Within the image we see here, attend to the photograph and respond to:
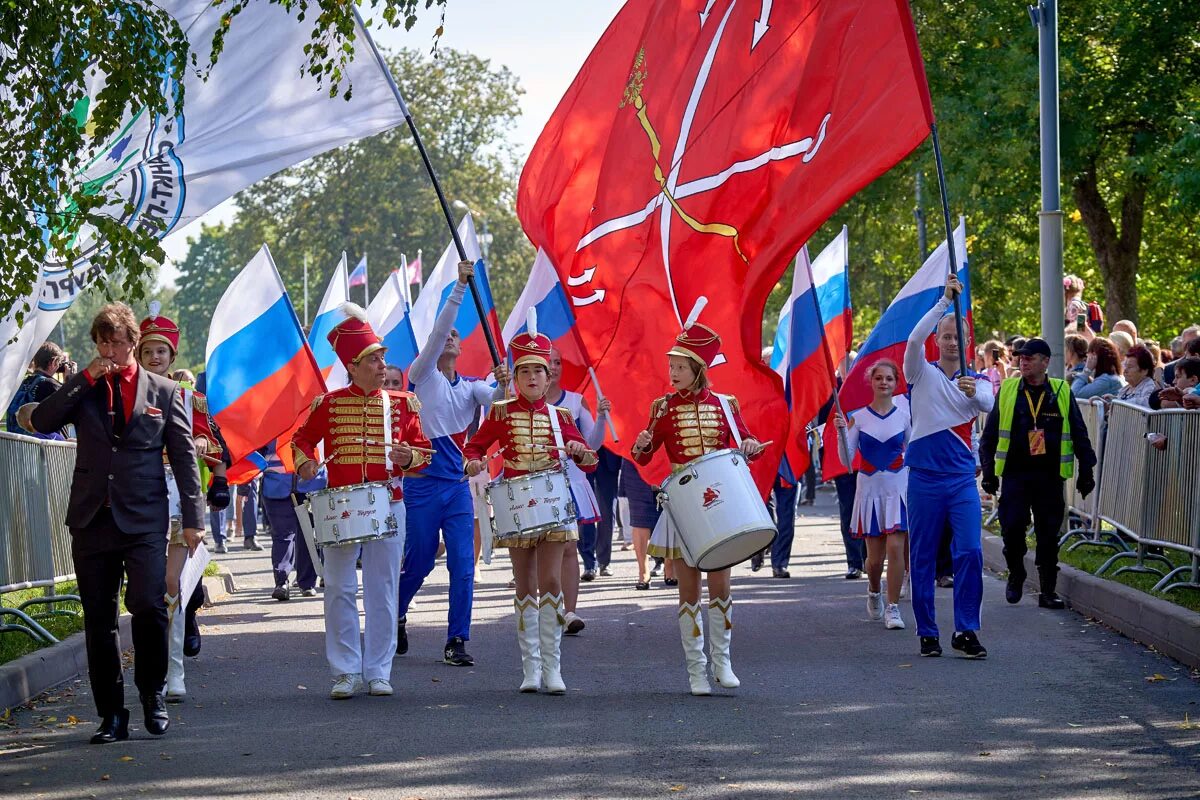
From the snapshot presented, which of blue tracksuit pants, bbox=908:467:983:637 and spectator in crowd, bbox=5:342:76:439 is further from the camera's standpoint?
spectator in crowd, bbox=5:342:76:439

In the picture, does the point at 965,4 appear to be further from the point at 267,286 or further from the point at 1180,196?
the point at 267,286

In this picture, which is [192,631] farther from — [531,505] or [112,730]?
[112,730]

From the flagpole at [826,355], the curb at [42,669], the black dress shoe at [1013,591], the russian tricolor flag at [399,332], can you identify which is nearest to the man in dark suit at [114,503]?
the curb at [42,669]

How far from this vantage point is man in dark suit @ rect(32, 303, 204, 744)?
339 inches

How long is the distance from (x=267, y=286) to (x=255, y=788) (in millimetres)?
8982

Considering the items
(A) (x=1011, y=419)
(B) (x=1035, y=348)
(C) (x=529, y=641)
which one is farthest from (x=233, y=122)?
(A) (x=1011, y=419)

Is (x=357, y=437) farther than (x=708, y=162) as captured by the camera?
No

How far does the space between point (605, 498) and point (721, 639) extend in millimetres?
8069

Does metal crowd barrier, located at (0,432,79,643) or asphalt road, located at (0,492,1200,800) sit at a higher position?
metal crowd barrier, located at (0,432,79,643)

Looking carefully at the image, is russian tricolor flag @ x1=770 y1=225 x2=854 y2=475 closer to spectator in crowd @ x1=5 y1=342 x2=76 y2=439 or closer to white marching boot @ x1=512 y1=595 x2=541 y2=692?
white marching boot @ x1=512 y1=595 x2=541 y2=692

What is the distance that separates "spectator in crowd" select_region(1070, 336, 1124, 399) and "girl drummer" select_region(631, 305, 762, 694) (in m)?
7.78

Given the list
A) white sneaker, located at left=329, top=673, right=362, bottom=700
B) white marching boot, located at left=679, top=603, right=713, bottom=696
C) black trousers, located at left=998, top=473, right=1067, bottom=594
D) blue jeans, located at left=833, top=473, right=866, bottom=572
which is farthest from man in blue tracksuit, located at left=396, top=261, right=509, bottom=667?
blue jeans, located at left=833, top=473, right=866, bottom=572

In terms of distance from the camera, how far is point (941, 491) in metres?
11.4

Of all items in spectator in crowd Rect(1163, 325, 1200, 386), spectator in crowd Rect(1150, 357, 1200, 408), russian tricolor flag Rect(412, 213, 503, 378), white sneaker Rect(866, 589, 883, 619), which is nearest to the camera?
white sneaker Rect(866, 589, 883, 619)
